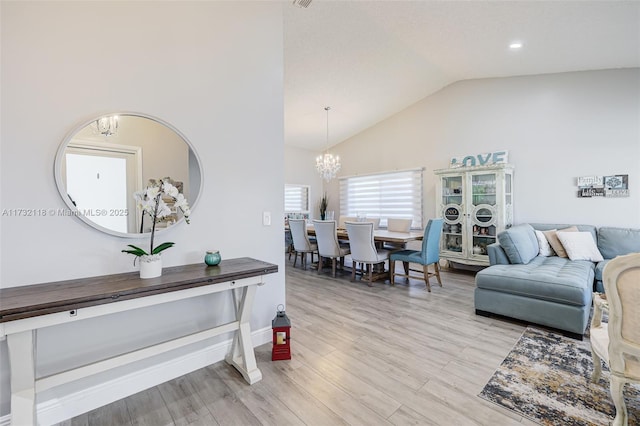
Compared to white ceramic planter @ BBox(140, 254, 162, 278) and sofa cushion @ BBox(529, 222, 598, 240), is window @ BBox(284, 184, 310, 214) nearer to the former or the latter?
sofa cushion @ BBox(529, 222, 598, 240)

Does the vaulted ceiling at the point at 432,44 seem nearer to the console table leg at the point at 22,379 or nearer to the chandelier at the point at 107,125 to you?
the chandelier at the point at 107,125

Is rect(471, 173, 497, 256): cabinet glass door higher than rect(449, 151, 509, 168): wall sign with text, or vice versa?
rect(449, 151, 509, 168): wall sign with text

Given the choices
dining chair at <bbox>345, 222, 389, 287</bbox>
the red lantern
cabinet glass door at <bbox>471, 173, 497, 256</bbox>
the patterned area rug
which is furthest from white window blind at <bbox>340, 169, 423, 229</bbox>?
the red lantern

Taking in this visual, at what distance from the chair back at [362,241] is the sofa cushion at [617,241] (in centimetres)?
295

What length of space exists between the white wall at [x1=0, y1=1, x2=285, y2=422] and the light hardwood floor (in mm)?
330

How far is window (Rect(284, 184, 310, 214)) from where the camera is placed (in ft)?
22.6

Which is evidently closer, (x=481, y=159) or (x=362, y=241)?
(x=362, y=241)

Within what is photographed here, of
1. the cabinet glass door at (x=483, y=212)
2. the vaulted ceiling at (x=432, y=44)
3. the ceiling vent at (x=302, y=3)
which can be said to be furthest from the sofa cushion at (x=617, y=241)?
the ceiling vent at (x=302, y=3)

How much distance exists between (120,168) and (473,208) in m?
4.78

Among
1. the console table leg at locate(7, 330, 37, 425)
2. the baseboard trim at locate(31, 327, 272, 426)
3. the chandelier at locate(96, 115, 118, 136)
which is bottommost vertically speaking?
the baseboard trim at locate(31, 327, 272, 426)

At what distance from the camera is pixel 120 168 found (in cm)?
178

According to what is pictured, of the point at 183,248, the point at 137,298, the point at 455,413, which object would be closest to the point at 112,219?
the point at 183,248

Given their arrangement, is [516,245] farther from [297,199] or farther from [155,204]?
[297,199]

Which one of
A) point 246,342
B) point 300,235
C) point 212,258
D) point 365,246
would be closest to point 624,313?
point 246,342
